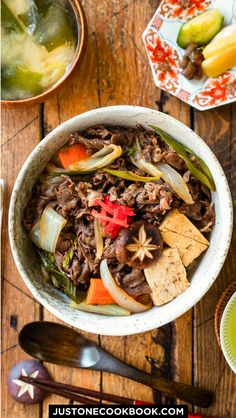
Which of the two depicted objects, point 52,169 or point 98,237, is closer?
point 98,237

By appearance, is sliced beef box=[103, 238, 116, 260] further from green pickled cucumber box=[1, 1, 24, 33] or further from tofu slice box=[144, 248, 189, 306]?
green pickled cucumber box=[1, 1, 24, 33]

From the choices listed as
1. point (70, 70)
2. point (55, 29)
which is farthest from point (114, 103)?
point (55, 29)

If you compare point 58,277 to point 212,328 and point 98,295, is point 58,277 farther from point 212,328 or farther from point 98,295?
point 212,328

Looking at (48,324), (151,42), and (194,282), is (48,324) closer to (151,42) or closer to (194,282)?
(194,282)

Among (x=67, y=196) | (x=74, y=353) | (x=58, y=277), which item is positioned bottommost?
(x=74, y=353)

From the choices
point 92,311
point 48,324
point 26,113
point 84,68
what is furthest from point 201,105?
point 48,324
